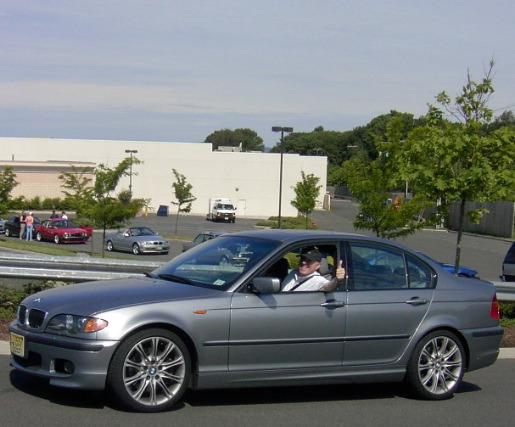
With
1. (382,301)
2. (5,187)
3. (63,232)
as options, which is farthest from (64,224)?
(382,301)

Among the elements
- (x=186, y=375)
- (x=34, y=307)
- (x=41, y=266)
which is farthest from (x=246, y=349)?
(x=41, y=266)

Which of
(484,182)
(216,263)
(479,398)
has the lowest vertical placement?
(479,398)

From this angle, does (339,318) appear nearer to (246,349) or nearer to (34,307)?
(246,349)

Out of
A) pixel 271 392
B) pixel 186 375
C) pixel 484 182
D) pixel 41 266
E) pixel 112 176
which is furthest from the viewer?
pixel 112 176

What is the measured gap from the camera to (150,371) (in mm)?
6191

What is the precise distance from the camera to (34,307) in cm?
640

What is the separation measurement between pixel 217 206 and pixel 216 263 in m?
63.3

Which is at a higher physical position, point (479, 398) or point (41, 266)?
point (41, 266)

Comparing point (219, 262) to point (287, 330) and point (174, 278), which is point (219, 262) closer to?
point (174, 278)

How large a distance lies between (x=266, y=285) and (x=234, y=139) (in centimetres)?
16126

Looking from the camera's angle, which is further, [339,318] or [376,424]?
[339,318]

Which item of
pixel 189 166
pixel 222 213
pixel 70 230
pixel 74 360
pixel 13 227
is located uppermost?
pixel 189 166

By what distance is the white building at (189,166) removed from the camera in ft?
265

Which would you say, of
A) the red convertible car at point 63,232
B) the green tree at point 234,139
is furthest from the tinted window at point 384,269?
the green tree at point 234,139
